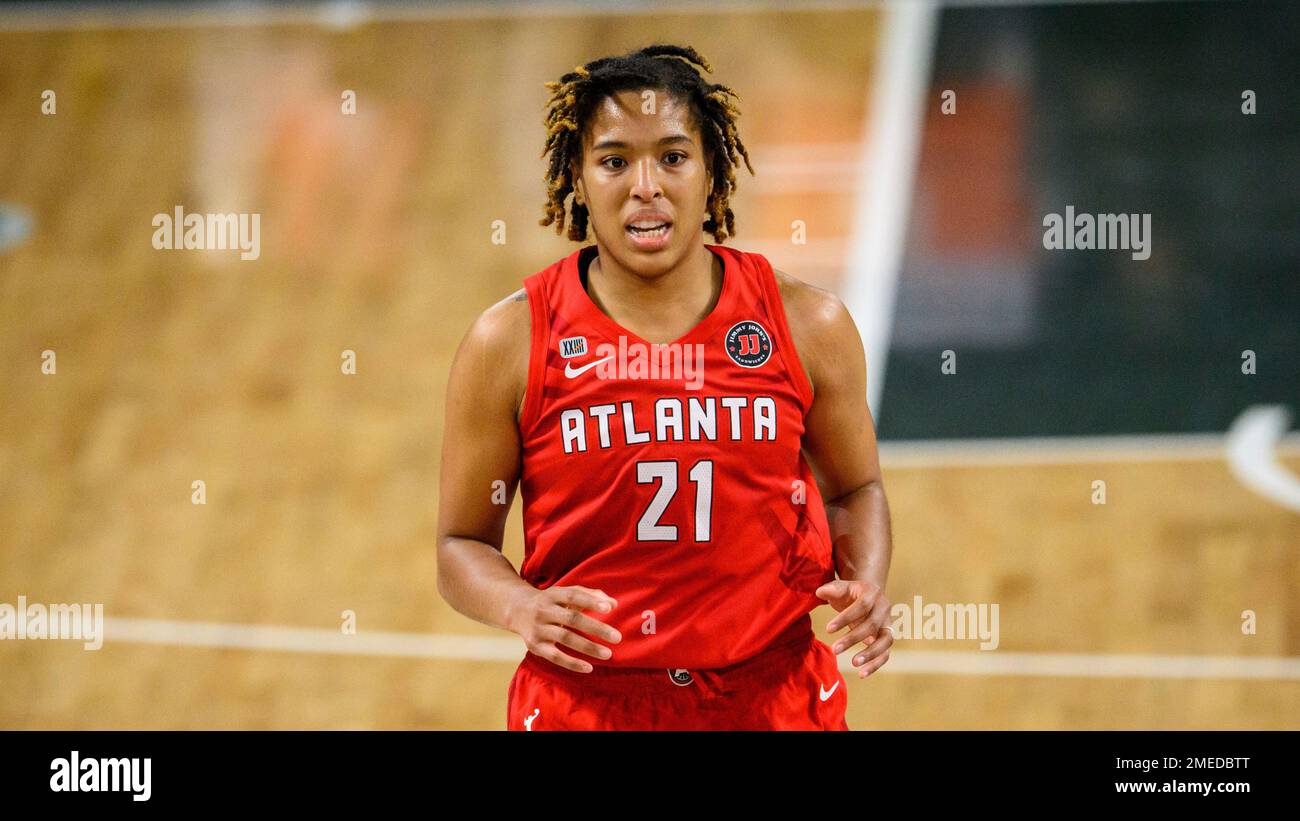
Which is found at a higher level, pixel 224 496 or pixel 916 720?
pixel 224 496

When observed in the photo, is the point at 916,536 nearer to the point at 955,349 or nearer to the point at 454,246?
the point at 955,349

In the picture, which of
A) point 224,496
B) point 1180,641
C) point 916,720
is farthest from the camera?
point 224,496

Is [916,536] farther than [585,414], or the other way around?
[916,536]

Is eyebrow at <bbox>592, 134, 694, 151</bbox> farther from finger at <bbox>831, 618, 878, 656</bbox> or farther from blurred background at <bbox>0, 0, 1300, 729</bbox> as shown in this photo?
blurred background at <bbox>0, 0, 1300, 729</bbox>

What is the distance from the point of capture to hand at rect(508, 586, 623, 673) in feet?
7.43

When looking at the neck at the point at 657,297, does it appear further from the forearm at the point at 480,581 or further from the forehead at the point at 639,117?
the forearm at the point at 480,581

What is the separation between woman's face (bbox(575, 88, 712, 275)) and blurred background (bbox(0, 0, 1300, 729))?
10.4ft

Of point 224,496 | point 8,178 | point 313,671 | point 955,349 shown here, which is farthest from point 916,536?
point 8,178

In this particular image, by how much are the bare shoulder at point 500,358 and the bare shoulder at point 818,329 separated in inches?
19.0

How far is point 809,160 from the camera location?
868 centimetres

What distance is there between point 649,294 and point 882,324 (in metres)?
4.89

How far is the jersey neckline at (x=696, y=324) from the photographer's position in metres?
2.54

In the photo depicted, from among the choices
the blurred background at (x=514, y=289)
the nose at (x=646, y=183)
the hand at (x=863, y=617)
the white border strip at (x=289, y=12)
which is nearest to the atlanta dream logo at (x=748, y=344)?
the nose at (x=646, y=183)

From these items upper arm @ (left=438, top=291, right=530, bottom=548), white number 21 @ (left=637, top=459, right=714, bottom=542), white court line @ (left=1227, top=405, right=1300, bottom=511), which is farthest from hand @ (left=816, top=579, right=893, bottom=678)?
white court line @ (left=1227, top=405, right=1300, bottom=511)
